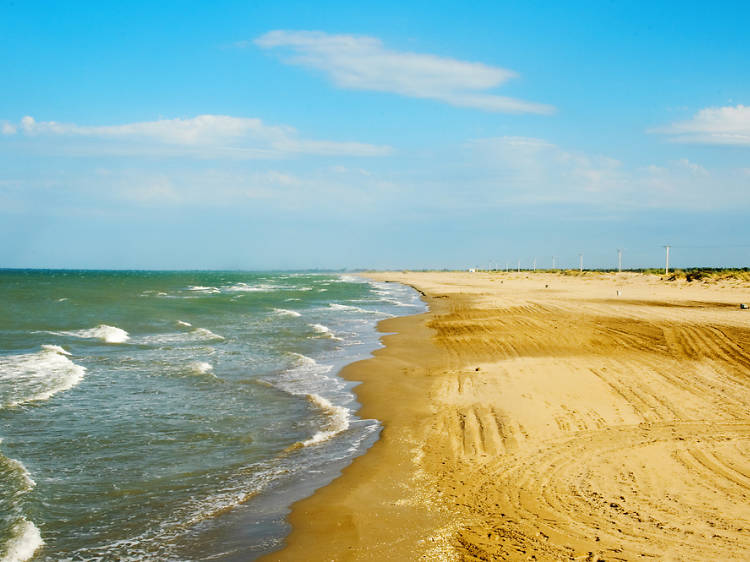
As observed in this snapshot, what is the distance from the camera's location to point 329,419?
1184 cm

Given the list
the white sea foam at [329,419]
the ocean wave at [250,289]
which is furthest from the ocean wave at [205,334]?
the ocean wave at [250,289]

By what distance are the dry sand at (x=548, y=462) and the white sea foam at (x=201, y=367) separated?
4.31m

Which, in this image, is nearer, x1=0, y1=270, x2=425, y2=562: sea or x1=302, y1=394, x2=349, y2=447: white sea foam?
x1=0, y1=270, x2=425, y2=562: sea

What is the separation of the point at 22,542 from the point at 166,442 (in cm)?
381

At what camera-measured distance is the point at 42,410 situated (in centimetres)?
1215

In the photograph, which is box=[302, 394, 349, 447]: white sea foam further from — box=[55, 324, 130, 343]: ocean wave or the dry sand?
box=[55, 324, 130, 343]: ocean wave

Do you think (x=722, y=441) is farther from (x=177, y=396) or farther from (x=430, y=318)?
(x=430, y=318)

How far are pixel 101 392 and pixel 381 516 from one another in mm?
10035

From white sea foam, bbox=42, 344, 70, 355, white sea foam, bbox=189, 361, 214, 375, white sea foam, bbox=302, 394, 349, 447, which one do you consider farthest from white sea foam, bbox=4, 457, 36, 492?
white sea foam, bbox=42, 344, 70, 355

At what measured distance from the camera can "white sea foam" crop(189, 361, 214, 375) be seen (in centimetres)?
1665

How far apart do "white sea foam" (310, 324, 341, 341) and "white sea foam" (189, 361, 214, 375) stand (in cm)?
773

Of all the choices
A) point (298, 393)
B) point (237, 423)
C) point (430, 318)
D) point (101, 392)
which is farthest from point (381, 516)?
point (430, 318)

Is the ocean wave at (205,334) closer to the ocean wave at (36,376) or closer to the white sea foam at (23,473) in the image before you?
the ocean wave at (36,376)

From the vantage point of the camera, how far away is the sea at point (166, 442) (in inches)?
261
